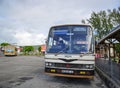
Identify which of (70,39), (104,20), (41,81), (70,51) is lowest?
(41,81)

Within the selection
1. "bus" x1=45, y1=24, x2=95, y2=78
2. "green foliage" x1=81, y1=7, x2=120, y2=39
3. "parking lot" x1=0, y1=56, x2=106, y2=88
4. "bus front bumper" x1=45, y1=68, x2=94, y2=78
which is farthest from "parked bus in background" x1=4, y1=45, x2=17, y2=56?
"bus front bumper" x1=45, y1=68, x2=94, y2=78

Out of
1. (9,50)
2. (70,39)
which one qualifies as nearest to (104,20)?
(70,39)

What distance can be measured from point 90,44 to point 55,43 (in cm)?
184

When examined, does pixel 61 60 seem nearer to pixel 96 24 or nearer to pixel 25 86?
pixel 25 86

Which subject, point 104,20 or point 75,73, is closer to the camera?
point 75,73

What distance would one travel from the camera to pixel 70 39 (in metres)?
10.1

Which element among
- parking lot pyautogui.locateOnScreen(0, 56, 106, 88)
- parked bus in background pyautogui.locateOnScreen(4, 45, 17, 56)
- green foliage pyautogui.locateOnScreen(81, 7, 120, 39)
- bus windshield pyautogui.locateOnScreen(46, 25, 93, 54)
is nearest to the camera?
parking lot pyautogui.locateOnScreen(0, 56, 106, 88)

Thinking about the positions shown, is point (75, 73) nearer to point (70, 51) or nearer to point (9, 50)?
point (70, 51)

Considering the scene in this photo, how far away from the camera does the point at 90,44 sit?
385 inches

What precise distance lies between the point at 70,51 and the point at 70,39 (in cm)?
70

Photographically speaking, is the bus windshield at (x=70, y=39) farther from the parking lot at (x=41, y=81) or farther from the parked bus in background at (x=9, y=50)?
the parked bus in background at (x=9, y=50)

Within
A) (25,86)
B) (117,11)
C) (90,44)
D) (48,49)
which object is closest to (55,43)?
(48,49)

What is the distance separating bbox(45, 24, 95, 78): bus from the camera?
941cm

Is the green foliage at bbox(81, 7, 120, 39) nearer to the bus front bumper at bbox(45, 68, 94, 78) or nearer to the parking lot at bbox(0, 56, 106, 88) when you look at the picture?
the parking lot at bbox(0, 56, 106, 88)
